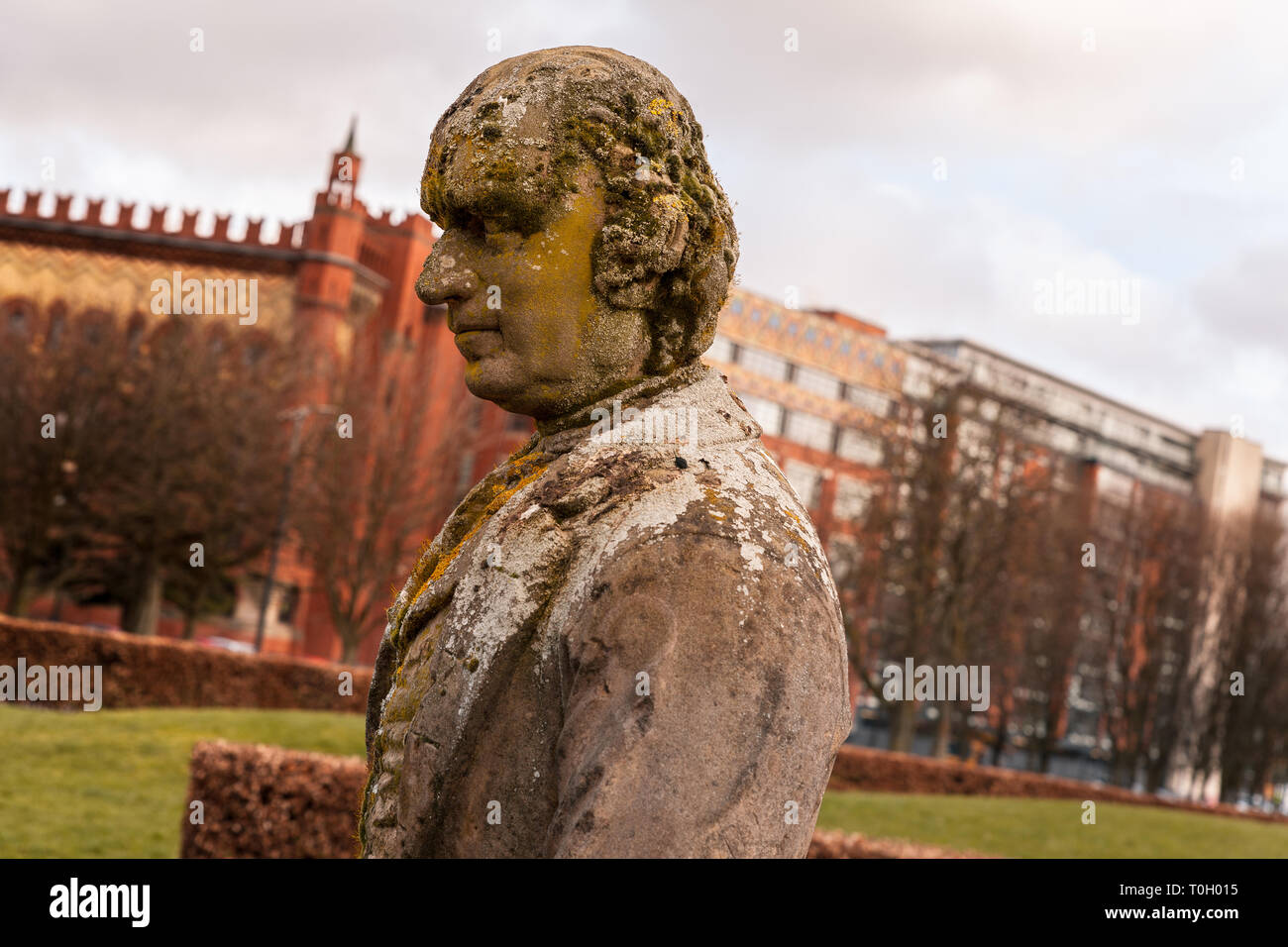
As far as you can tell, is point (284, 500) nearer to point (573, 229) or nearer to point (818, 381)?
point (573, 229)

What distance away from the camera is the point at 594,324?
2914mm

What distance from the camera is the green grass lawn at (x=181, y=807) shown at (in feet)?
42.8

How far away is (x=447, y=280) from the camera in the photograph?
2.94 metres

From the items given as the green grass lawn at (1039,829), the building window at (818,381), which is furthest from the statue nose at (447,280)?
the building window at (818,381)

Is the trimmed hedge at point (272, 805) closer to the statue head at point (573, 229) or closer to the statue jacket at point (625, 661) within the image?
the statue jacket at point (625, 661)

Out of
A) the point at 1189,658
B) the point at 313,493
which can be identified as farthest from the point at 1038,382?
the point at 313,493

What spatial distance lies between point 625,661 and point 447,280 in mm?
994


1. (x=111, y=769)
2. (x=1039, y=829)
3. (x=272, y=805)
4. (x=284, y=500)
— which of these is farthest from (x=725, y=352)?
(x=272, y=805)

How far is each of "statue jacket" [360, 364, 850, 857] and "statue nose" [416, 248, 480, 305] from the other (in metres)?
0.38

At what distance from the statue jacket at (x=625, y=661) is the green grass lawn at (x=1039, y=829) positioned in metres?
15.8

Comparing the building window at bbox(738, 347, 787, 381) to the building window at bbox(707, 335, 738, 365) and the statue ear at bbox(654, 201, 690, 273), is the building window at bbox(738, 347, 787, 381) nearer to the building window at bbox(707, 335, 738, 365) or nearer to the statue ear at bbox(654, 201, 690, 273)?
the building window at bbox(707, 335, 738, 365)

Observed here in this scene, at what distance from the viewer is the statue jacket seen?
7.78ft

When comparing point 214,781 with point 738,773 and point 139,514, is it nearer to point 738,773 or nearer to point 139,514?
point 738,773
